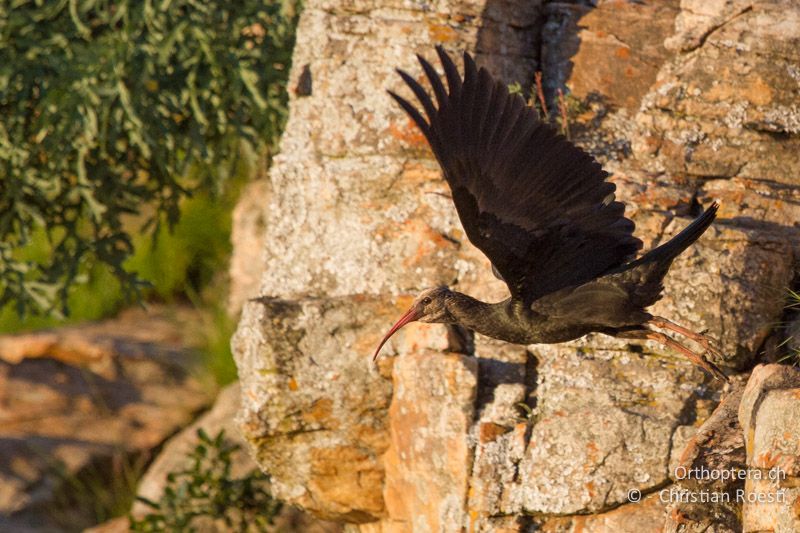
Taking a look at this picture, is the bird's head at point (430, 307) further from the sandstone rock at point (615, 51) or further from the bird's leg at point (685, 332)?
the sandstone rock at point (615, 51)

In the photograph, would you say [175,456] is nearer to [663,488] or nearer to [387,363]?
[387,363]

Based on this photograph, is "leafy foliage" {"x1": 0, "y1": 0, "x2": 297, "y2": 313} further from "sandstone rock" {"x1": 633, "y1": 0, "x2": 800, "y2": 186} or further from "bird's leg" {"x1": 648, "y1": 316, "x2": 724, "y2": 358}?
"bird's leg" {"x1": 648, "y1": 316, "x2": 724, "y2": 358}

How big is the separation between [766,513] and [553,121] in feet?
6.92

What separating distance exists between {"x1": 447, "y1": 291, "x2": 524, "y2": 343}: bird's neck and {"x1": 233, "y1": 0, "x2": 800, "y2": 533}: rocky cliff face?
0.28 m

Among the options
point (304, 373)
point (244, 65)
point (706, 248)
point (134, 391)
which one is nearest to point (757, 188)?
point (706, 248)

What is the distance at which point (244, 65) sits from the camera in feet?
22.3

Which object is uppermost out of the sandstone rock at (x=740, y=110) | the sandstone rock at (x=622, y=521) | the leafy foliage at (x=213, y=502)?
the sandstone rock at (x=740, y=110)

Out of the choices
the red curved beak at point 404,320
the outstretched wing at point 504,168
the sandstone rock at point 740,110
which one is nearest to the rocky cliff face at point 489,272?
the sandstone rock at point 740,110

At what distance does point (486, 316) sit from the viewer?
468 cm

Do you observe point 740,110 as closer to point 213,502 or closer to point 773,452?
point 773,452

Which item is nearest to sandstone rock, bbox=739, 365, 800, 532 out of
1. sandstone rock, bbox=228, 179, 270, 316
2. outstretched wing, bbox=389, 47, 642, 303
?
outstretched wing, bbox=389, 47, 642, 303

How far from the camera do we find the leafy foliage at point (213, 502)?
280 inches

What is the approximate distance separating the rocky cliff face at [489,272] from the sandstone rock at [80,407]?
288 cm

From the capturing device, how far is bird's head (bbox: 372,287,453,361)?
4723mm
